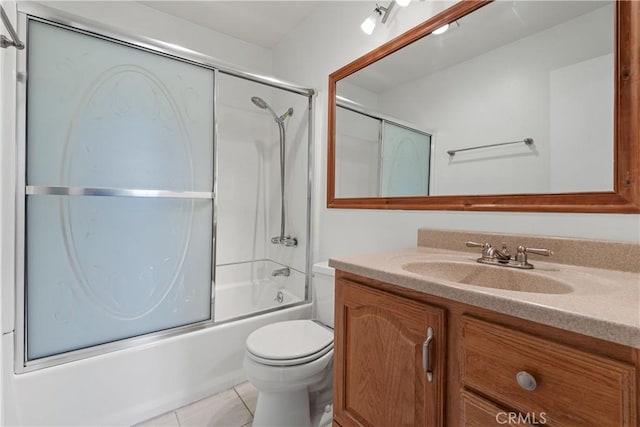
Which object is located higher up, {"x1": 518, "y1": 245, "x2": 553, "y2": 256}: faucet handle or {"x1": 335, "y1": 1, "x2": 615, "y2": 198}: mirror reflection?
{"x1": 335, "y1": 1, "x2": 615, "y2": 198}: mirror reflection

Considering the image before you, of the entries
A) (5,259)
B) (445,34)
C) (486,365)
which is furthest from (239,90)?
(486,365)

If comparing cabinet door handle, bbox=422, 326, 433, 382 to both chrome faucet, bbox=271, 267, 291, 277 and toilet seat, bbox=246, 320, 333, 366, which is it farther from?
chrome faucet, bbox=271, 267, 291, 277

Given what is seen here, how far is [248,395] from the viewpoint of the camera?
1.52m

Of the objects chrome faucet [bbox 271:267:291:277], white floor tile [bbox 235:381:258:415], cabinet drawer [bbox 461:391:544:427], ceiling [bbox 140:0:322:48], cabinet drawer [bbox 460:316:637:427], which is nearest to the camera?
cabinet drawer [bbox 460:316:637:427]

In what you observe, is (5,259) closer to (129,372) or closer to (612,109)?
(129,372)

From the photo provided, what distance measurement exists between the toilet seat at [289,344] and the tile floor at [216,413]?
1.46 ft

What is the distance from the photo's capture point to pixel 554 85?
0.92 m

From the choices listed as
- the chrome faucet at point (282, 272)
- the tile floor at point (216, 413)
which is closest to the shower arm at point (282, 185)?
the chrome faucet at point (282, 272)

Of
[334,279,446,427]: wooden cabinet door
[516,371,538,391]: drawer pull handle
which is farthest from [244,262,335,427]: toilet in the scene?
[516,371,538,391]: drawer pull handle

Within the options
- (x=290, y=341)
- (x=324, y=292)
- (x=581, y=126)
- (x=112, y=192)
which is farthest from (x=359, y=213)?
(x=112, y=192)

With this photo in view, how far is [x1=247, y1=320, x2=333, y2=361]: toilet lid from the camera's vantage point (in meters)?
1.15

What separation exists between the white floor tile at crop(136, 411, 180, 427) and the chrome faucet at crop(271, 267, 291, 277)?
1.12 metres

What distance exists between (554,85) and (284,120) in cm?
182

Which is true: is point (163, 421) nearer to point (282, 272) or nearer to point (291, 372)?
point (291, 372)
